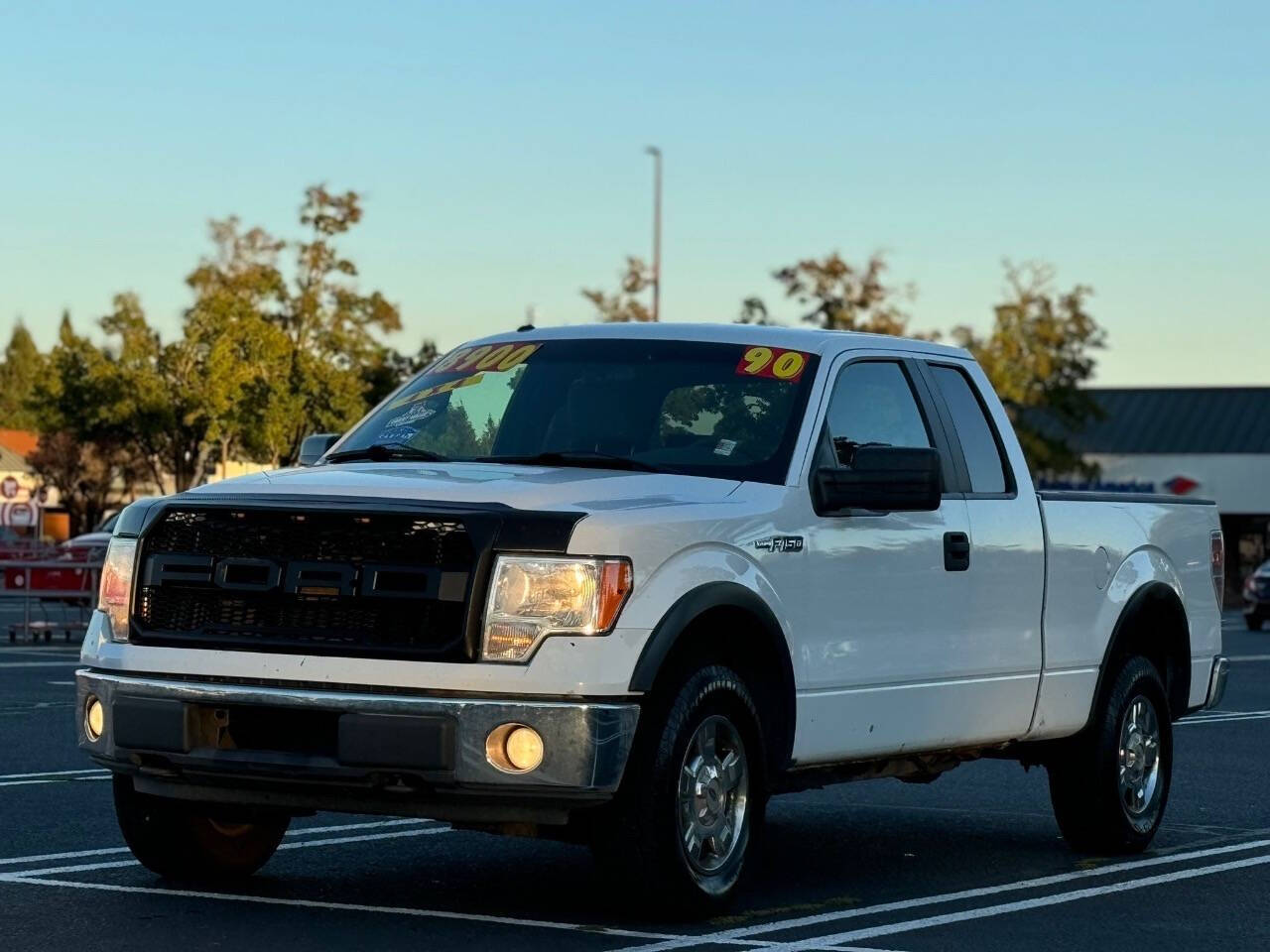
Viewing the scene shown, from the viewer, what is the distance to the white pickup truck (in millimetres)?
7176

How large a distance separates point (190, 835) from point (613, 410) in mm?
2126

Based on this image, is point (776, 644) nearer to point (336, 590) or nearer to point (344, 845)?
point (336, 590)

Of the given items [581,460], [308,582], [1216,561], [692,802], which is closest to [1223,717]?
[1216,561]

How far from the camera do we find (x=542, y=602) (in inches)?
283

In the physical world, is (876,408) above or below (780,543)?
above

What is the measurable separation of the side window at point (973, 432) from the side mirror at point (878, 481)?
1238 millimetres

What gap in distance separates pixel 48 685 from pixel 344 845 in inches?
431

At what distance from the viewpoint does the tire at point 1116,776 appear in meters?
10.1

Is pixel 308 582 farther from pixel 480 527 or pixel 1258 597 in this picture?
pixel 1258 597

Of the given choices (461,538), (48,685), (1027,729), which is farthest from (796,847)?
(48,685)

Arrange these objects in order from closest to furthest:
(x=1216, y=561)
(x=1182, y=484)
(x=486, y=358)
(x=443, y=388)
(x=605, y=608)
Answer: (x=605, y=608)
(x=443, y=388)
(x=486, y=358)
(x=1216, y=561)
(x=1182, y=484)

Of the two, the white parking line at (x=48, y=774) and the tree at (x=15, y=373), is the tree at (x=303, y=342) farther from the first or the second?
the tree at (x=15, y=373)

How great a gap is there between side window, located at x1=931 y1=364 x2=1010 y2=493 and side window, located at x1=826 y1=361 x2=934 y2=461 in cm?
29

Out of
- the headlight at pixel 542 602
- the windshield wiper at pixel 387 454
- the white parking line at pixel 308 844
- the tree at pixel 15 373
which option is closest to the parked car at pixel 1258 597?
the white parking line at pixel 308 844
